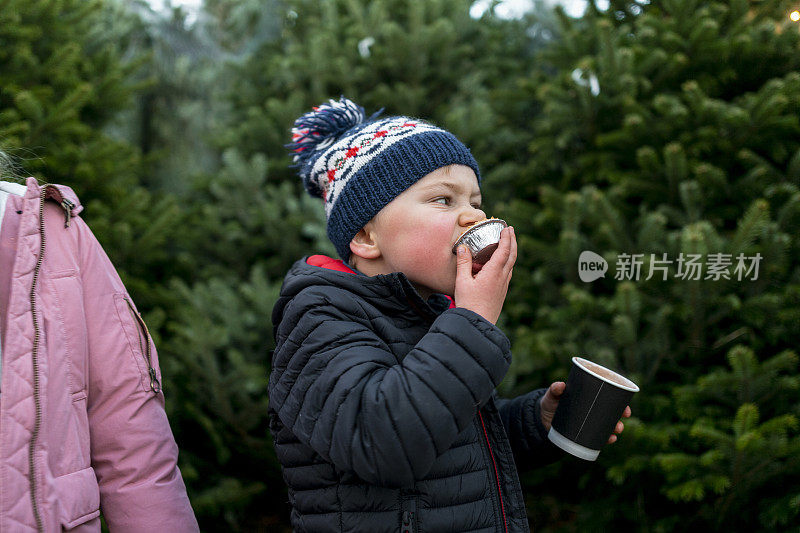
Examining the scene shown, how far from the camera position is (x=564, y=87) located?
11.2 ft

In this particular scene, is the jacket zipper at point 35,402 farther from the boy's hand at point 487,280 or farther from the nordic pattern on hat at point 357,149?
the boy's hand at point 487,280

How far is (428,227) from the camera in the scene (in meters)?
1.51

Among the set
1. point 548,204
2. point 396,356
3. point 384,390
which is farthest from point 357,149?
point 548,204

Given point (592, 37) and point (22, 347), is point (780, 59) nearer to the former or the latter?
point (592, 37)

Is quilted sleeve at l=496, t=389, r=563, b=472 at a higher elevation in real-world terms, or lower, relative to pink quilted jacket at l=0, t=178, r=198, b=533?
lower

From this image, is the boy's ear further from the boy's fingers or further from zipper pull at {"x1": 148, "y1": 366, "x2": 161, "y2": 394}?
zipper pull at {"x1": 148, "y1": 366, "x2": 161, "y2": 394}

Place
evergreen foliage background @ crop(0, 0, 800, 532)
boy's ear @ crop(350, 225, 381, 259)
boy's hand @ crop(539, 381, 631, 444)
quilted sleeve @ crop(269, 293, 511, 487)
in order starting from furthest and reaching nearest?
evergreen foliage background @ crop(0, 0, 800, 532), boy's hand @ crop(539, 381, 631, 444), boy's ear @ crop(350, 225, 381, 259), quilted sleeve @ crop(269, 293, 511, 487)

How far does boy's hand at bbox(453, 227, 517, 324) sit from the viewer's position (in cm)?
136

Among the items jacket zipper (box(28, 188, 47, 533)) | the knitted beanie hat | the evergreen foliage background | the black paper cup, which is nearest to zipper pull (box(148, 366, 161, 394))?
jacket zipper (box(28, 188, 47, 533))

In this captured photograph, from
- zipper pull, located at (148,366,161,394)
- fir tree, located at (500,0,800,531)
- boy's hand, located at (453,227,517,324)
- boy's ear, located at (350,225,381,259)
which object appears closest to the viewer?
boy's hand, located at (453,227,517,324)

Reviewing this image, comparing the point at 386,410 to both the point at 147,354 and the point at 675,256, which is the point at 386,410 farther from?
the point at 675,256

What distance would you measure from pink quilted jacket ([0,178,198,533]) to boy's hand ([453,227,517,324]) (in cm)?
81

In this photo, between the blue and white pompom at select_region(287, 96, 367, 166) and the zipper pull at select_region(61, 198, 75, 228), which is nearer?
the zipper pull at select_region(61, 198, 75, 228)

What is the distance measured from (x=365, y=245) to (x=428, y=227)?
0.20 metres
